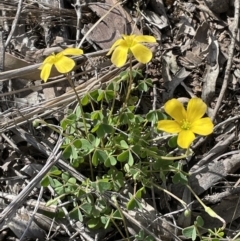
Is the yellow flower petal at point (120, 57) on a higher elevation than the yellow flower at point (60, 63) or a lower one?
higher

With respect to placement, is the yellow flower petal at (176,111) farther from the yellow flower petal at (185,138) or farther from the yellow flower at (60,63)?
the yellow flower at (60,63)

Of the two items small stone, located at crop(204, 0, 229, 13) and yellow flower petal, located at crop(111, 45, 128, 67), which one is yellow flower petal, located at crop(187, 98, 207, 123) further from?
small stone, located at crop(204, 0, 229, 13)

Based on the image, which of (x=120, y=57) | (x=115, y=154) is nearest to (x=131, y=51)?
(x=120, y=57)

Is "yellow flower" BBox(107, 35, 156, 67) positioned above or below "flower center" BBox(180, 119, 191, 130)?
above

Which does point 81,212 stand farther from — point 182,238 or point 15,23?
point 15,23

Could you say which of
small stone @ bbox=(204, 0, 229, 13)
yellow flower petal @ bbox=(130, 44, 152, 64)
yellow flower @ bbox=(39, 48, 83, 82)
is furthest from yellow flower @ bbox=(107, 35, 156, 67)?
small stone @ bbox=(204, 0, 229, 13)

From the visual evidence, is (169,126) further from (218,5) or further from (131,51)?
(218,5)

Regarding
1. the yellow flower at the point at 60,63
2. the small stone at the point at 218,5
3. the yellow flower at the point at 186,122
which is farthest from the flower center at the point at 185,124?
the small stone at the point at 218,5
